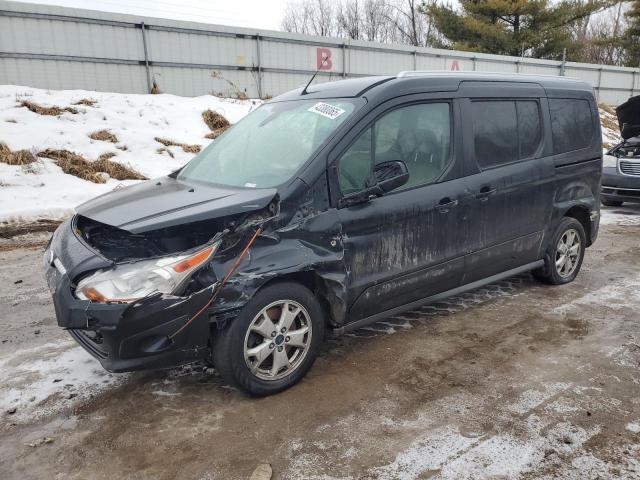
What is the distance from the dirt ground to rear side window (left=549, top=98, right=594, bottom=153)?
1.63 metres

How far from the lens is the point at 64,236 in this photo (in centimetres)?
329

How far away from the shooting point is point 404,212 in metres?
3.57

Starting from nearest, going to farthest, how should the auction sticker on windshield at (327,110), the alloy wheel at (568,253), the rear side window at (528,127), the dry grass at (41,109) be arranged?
the auction sticker on windshield at (327,110)
the rear side window at (528,127)
the alloy wheel at (568,253)
the dry grass at (41,109)

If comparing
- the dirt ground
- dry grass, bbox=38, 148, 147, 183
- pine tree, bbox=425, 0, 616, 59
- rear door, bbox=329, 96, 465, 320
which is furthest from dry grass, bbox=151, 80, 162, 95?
pine tree, bbox=425, 0, 616, 59

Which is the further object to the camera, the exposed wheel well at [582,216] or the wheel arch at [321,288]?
the exposed wheel well at [582,216]

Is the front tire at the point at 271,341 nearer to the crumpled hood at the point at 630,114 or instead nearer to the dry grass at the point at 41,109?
the crumpled hood at the point at 630,114

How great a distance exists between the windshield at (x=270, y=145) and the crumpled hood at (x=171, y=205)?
0.18 meters

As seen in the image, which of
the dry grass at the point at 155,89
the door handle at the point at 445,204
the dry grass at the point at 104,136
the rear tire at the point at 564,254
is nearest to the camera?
the door handle at the point at 445,204

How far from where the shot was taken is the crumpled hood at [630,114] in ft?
29.8

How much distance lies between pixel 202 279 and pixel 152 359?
515 millimetres

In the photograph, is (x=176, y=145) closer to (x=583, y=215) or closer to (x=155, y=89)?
(x=155, y=89)

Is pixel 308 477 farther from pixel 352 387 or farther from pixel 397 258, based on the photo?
pixel 397 258

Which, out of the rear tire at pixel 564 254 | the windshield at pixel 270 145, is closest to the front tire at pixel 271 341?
the windshield at pixel 270 145

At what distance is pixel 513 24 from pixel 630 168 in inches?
978
